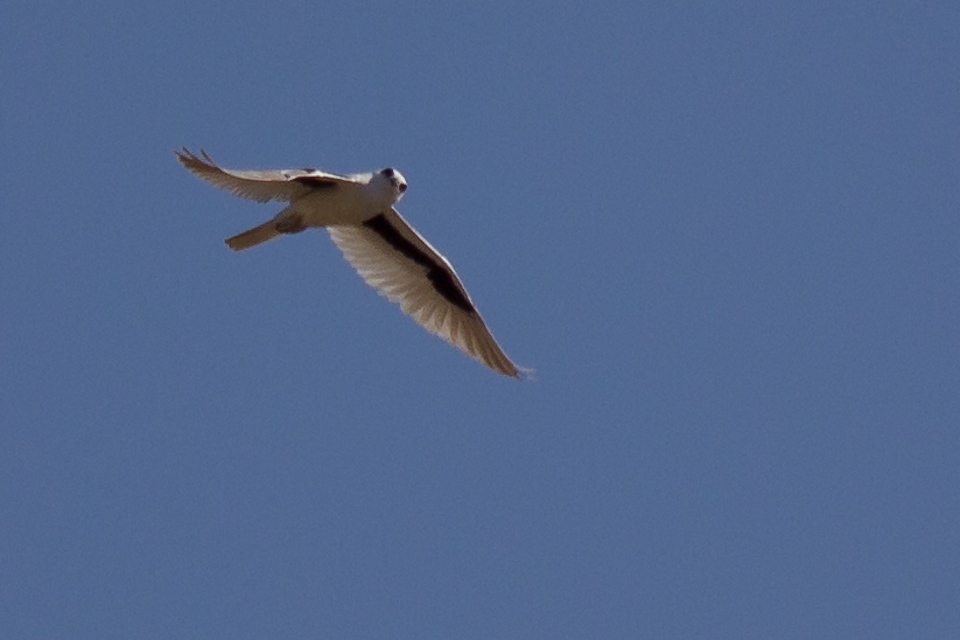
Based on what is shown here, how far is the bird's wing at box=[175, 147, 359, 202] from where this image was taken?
1766cm

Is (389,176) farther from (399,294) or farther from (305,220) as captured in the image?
(399,294)

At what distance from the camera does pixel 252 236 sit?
63.6ft

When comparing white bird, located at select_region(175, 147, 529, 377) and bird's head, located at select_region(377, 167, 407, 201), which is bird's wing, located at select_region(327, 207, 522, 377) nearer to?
white bird, located at select_region(175, 147, 529, 377)

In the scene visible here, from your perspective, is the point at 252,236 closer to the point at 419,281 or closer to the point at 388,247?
the point at 388,247

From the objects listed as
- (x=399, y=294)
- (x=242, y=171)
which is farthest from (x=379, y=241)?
(x=242, y=171)

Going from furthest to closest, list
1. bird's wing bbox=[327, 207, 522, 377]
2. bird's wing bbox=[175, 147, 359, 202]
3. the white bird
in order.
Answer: bird's wing bbox=[327, 207, 522, 377]
the white bird
bird's wing bbox=[175, 147, 359, 202]

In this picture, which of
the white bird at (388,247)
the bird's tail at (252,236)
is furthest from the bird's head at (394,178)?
the bird's tail at (252,236)

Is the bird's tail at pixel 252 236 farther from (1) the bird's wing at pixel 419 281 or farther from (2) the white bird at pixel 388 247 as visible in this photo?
(1) the bird's wing at pixel 419 281

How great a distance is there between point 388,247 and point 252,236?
259 centimetres

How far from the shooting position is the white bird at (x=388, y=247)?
63.5 feet

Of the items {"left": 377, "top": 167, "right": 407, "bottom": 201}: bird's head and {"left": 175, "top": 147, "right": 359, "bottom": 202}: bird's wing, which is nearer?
{"left": 175, "top": 147, "right": 359, "bottom": 202}: bird's wing

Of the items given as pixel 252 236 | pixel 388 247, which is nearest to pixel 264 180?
pixel 252 236

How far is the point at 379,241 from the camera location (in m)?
21.6

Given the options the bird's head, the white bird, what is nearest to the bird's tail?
the white bird
